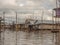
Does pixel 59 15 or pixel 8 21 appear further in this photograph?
pixel 8 21

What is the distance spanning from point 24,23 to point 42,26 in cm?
353

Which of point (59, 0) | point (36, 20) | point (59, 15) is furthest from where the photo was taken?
point (36, 20)

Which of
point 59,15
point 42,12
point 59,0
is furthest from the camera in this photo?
point 42,12

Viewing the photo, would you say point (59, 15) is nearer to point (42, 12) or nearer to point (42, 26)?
point (42, 12)

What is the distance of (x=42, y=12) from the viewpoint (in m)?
40.2

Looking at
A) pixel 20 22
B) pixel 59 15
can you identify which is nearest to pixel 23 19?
pixel 20 22

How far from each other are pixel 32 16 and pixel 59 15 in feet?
44.3

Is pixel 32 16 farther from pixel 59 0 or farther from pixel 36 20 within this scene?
pixel 59 0

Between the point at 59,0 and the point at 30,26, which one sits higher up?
the point at 59,0

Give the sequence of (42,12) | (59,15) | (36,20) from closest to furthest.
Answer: (59,15), (42,12), (36,20)

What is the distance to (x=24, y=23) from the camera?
1751 inches

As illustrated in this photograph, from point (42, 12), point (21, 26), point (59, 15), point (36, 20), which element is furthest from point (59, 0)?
point (21, 26)

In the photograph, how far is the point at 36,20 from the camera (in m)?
43.8

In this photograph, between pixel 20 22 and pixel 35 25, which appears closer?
pixel 35 25
